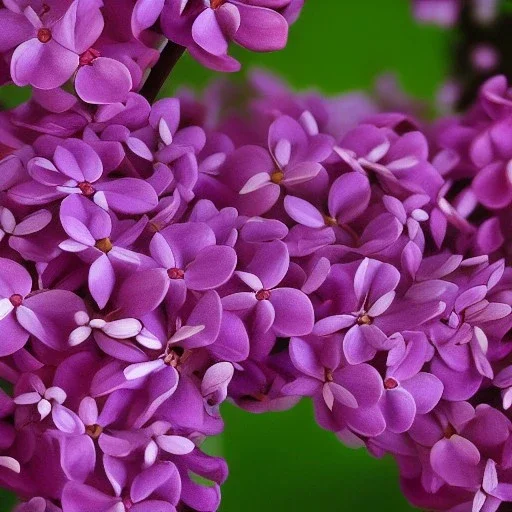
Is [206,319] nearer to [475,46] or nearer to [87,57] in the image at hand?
[87,57]

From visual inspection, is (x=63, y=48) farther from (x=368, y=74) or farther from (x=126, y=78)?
(x=368, y=74)

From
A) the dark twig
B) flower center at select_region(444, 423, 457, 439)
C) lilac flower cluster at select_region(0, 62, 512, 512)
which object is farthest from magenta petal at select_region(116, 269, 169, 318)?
the dark twig

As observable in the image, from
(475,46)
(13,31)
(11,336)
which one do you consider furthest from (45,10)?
(475,46)

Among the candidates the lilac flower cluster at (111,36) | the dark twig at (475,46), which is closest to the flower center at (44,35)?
the lilac flower cluster at (111,36)

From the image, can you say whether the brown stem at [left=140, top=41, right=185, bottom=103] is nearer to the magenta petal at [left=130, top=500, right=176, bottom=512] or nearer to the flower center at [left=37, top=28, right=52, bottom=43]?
the flower center at [left=37, top=28, right=52, bottom=43]

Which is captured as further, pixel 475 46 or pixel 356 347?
pixel 475 46

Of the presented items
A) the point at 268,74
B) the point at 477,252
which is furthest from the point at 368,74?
the point at 477,252
